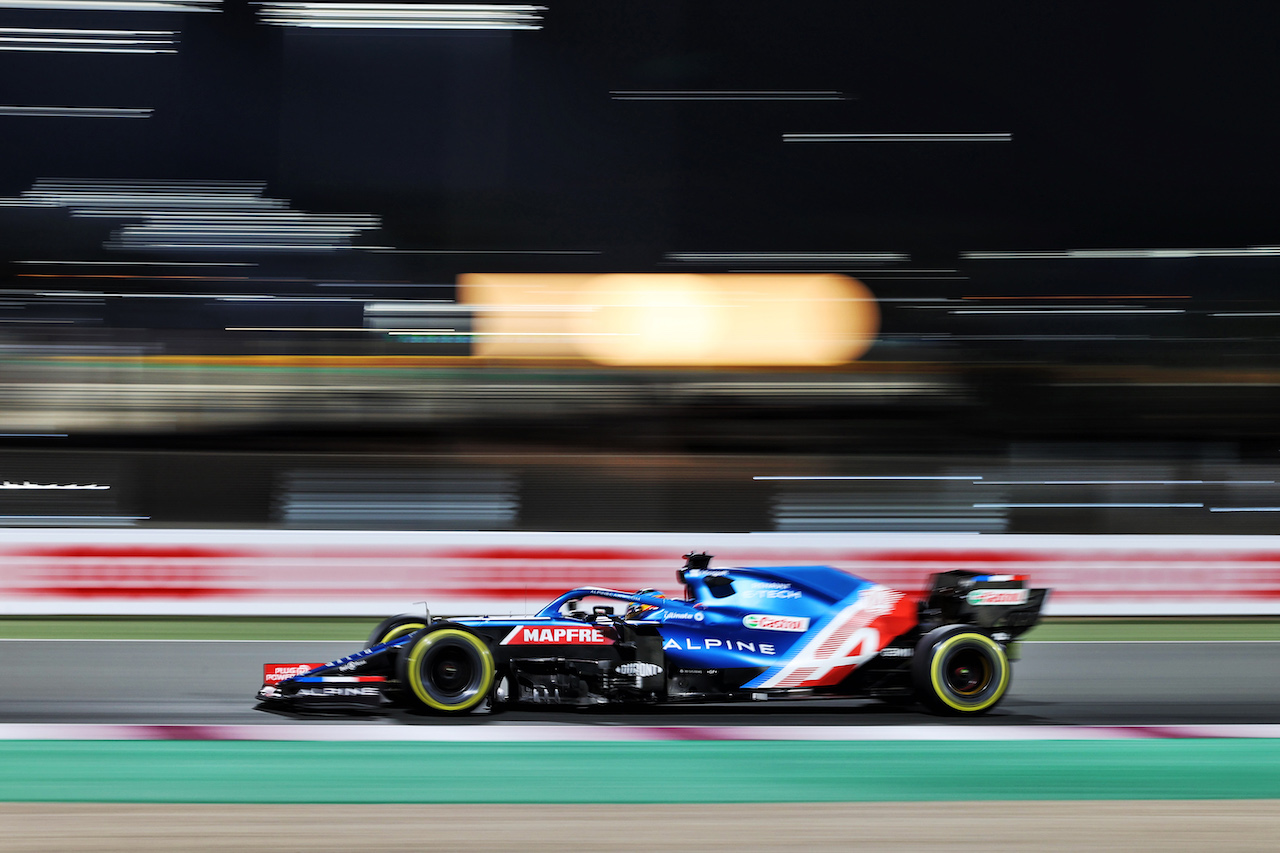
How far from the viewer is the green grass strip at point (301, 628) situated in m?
7.39

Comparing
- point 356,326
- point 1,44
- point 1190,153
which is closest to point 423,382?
point 356,326

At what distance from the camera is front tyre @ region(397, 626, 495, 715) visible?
14.7 feet

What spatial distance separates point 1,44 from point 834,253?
8.97m

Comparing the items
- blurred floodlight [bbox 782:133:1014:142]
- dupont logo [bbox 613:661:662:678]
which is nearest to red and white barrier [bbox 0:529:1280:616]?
dupont logo [bbox 613:661:662:678]

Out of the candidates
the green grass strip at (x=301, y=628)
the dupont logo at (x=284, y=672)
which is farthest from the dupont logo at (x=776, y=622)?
the green grass strip at (x=301, y=628)

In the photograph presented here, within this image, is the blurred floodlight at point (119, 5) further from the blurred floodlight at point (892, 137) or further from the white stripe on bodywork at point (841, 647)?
the white stripe on bodywork at point (841, 647)

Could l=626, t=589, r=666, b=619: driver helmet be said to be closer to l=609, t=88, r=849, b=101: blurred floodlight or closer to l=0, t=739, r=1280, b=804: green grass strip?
l=0, t=739, r=1280, b=804: green grass strip

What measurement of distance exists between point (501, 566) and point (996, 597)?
416cm

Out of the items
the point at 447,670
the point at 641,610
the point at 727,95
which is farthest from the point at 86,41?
the point at 641,610

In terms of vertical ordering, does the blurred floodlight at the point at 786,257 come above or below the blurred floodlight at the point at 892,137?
below

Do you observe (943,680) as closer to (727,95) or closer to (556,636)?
(556,636)

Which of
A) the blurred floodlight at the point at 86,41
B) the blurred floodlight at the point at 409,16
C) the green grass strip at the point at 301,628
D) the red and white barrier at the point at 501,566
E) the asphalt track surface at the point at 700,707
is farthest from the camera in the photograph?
the blurred floodlight at the point at 409,16

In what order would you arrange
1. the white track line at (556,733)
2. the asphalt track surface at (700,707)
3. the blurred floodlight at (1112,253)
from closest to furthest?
1. the white track line at (556,733)
2. the asphalt track surface at (700,707)
3. the blurred floodlight at (1112,253)

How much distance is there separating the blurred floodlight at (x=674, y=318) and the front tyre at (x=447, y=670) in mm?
6949
